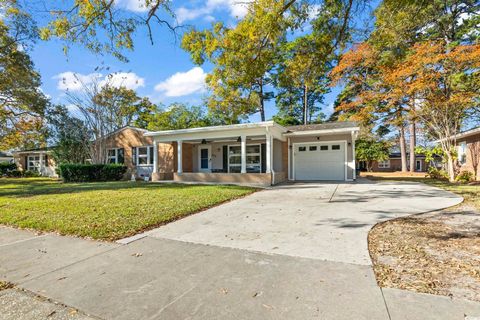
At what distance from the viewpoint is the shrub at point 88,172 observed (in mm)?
16656

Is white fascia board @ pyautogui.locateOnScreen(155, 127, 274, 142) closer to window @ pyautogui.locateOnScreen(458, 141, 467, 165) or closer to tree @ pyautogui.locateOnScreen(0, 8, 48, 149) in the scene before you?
tree @ pyautogui.locateOnScreen(0, 8, 48, 149)

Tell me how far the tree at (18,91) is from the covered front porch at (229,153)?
9.18 metres

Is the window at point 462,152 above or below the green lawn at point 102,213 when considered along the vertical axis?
above

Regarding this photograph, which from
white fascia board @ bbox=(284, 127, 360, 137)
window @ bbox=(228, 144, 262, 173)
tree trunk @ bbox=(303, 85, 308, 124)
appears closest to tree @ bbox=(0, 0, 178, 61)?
white fascia board @ bbox=(284, 127, 360, 137)

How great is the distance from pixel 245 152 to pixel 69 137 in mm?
14718

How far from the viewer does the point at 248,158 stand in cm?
1714

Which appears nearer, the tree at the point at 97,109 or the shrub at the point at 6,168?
the tree at the point at 97,109

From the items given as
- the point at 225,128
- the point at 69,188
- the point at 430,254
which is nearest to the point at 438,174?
the point at 225,128

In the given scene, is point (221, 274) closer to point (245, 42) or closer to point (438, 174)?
point (245, 42)

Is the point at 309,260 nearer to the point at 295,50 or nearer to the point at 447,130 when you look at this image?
the point at 295,50

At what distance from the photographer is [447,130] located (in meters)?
14.5

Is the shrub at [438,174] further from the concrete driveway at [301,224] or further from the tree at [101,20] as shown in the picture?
Answer: the tree at [101,20]

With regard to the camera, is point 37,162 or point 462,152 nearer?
point 462,152

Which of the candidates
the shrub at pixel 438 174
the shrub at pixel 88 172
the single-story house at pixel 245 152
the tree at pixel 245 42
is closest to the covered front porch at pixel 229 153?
the single-story house at pixel 245 152
